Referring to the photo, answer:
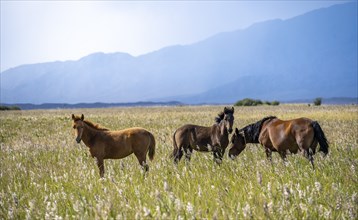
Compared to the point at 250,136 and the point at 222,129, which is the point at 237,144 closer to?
the point at 250,136

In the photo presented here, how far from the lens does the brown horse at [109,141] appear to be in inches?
360

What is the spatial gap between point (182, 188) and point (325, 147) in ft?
16.4

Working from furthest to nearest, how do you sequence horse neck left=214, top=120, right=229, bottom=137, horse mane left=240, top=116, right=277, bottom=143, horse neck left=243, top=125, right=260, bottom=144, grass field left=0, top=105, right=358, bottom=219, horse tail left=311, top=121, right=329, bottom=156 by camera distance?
horse neck left=243, top=125, right=260, bottom=144 → horse mane left=240, top=116, right=277, bottom=143 → horse neck left=214, top=120, right=229, bottom=137 → horse tail left=311, top=121, right=329, bottom=156 → grass field left=0, top=105, right=358, bottom=219

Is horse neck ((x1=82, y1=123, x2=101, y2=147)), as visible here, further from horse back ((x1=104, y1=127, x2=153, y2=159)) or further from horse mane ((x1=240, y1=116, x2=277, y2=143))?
horse mane ((x1=240, y1=116, x2=277, y2=143))

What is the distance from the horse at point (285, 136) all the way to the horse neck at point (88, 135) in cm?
366

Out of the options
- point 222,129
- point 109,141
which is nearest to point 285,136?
point 222,129

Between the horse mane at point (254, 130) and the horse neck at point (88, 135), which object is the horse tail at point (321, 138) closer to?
the horse mane at point (254, 130)

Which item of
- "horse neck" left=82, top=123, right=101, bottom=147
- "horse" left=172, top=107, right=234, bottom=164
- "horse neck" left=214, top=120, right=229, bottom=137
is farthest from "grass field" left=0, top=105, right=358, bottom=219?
"horse neck" left=214, top=120, right=229, bottom=137

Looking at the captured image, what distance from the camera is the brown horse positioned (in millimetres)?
9133

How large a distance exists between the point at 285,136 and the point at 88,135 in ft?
16.7

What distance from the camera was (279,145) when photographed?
10.3m

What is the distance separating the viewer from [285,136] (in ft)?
33.3

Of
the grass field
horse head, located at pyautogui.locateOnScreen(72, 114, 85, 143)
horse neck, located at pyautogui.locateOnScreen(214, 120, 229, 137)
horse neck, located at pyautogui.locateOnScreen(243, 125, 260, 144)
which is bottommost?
the grass field

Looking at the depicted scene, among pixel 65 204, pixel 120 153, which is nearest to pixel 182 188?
pixel 65 204
